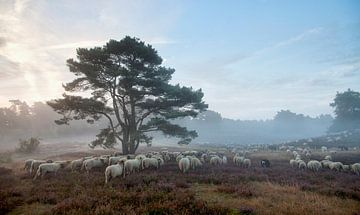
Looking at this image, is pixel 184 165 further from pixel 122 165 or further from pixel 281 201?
pixel 281 201

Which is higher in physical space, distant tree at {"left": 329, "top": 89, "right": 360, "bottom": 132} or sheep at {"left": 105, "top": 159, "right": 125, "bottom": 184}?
distant tree at {"left": 329, "top": 89, "right": 360, "bottom": 132}

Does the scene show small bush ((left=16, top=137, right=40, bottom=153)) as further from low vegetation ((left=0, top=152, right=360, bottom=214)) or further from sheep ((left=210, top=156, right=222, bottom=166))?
sheep ((left=210, top=156, right=222, bottom=166))

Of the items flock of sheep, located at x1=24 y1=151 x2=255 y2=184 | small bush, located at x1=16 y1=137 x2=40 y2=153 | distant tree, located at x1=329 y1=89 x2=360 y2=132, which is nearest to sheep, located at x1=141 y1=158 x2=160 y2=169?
flock of sheep, located at x1=24 y1=151 x2=255 y2=184

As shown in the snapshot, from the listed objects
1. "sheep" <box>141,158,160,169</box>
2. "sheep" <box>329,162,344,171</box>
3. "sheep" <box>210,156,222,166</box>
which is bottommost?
"sheep" <box>329,162,344,171</box>

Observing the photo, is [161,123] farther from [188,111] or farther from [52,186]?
[52,186]

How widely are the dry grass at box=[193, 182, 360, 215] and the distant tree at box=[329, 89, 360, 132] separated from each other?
99565mm

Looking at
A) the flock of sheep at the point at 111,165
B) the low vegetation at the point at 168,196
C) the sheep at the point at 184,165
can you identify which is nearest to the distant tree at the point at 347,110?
the flock of sheep at the point at 111,165

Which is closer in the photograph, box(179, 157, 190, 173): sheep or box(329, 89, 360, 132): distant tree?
box(179, 157, 190, 173): sheep

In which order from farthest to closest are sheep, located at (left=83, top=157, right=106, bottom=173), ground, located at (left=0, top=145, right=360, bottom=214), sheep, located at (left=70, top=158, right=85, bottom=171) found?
sheep, located at (left=70, top=158, right=85, bottom=171), sheep, located at (left=83, top=157, right=106, bottom=173), ground, located at (left=0, top=145, right=360, bottom=214)

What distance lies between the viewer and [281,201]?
37.5ft

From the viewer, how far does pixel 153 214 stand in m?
9.28

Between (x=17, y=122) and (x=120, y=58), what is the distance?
7777 centimetres

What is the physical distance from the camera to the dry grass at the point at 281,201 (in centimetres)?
1010

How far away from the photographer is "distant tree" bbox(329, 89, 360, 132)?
98.3m
